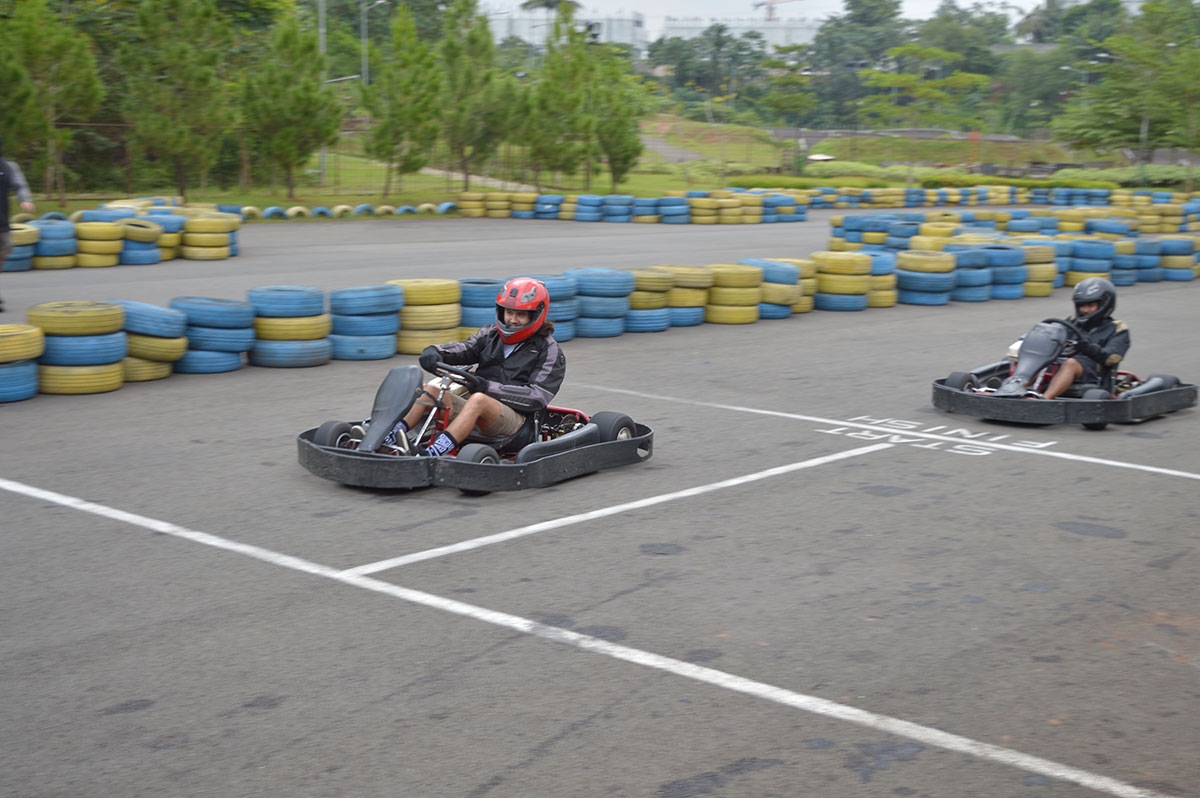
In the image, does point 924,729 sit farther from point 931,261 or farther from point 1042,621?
point 931,261

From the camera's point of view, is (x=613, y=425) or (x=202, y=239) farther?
(x=202, y=239)

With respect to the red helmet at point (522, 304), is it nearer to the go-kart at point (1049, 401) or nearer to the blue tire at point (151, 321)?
the go-kart at point (1049, 401)

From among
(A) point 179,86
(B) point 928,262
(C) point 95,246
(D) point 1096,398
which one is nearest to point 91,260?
(C) point 95,246

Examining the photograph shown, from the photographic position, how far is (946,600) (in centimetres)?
511

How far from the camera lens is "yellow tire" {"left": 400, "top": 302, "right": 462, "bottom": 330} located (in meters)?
11.5

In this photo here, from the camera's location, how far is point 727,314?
47.1 feet

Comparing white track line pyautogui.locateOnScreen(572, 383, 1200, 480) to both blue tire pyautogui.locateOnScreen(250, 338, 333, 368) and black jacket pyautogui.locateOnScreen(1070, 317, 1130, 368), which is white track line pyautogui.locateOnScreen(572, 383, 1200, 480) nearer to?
black jacket pyautogui.locateOnScreen(1070, 317, 1130, 368)

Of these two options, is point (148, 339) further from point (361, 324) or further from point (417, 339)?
point (417, 339)

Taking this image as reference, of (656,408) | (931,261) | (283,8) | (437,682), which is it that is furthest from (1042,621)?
(283,8)

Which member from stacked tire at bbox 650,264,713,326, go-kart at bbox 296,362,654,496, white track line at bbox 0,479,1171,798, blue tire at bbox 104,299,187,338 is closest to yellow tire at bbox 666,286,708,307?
stacked tire at bbox 650,264,713,326

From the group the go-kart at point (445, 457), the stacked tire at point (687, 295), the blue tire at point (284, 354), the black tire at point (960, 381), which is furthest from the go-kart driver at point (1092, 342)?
the blue tire at point (284, 354)

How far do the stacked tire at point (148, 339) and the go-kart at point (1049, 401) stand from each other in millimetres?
6142

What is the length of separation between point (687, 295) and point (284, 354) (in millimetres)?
5132

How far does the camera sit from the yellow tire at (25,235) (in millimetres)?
17500
